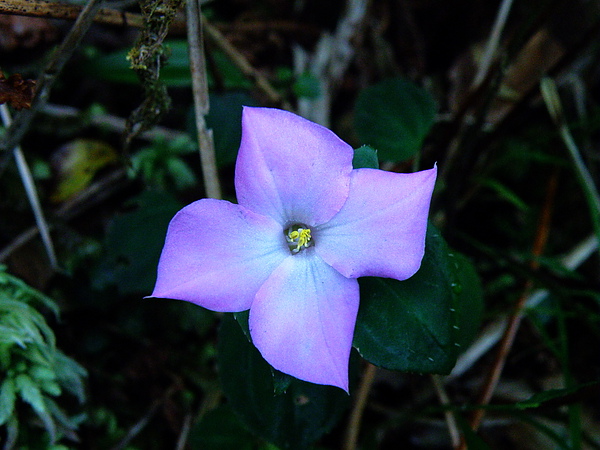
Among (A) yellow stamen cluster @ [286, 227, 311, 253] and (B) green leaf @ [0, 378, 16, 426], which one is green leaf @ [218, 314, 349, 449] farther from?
(B) green leaf @ [0, 378, 16, 426]

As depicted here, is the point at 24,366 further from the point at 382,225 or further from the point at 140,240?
the point at 382,225

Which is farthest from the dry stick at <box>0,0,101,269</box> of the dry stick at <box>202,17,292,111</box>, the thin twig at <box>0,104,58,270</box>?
the dry stick at <box>202,17,292,111</box>

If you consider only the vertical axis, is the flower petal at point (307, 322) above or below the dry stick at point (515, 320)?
above

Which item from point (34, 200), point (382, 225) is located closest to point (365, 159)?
point (382, 225)

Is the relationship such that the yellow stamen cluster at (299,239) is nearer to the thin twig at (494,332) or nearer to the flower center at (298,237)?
the flower center at (298,237)

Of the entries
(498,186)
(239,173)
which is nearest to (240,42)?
(498,186)

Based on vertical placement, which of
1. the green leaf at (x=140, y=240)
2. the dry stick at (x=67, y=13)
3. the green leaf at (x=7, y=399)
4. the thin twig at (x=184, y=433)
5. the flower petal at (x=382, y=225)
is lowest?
the thin twig at (x=184, y=433)

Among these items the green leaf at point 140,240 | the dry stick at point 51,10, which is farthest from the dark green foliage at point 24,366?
→ the dry stick at point 51,10
